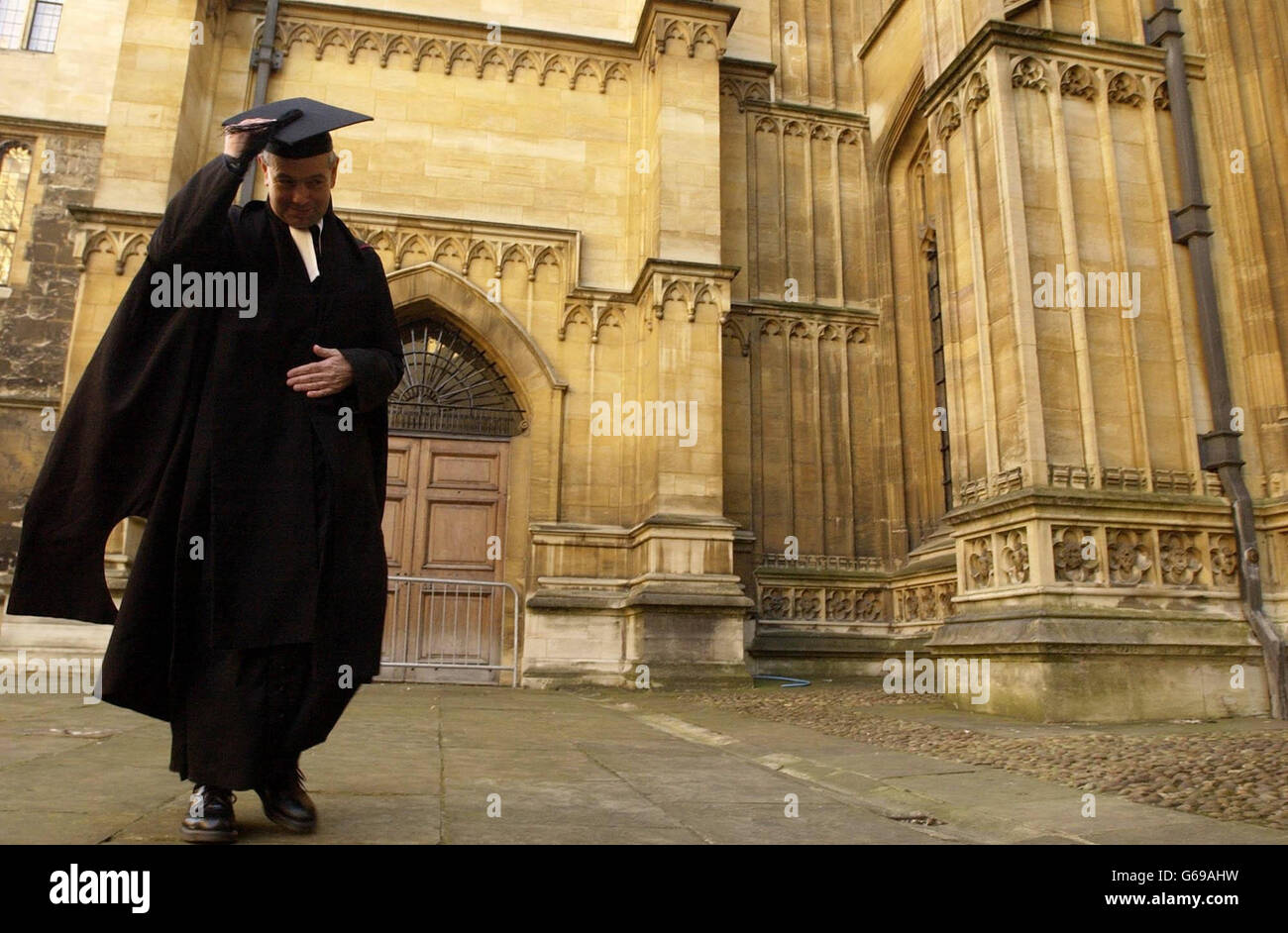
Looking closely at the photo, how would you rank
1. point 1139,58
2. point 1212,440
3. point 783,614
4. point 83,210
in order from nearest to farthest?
point 1212,440 → point 1139,58 → point 83,210 → point 783,614

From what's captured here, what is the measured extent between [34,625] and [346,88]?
268 inches

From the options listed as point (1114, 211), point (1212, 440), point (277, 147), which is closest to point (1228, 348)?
point (1212, 440)

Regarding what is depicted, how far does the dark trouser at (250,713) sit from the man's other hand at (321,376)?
0.68 meters

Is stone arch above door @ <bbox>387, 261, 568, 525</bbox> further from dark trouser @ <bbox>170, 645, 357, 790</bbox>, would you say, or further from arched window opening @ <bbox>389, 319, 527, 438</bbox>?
dark trouser @ <bbox>170, 645, 357, 790</bbox>

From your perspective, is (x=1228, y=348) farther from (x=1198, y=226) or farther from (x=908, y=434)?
(x=908, y=434)

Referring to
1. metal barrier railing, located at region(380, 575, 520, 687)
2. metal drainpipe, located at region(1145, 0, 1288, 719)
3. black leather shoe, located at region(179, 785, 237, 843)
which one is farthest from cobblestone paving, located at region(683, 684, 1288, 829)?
metal barrier railing, located at region(380, 575, 520, 687)

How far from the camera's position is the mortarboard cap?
7.64 ft

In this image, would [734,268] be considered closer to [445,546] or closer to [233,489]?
[445,546]

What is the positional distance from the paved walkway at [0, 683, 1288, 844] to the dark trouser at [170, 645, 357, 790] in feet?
0.61

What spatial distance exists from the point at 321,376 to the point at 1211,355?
658cm

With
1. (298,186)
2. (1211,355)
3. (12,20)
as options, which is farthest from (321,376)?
(12,20)

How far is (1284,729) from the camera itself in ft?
16.9
